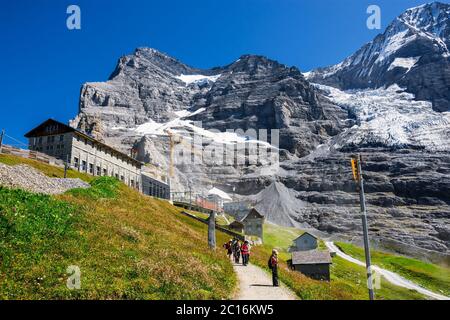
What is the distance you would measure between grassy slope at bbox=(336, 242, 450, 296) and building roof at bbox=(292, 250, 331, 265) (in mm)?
28915

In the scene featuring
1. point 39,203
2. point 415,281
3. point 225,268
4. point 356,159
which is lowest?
point 415,281

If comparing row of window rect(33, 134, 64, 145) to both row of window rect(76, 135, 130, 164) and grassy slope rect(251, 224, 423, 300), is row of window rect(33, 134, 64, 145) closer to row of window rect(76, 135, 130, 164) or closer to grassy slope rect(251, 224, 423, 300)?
row of window rect(76, 135, 130, 164)

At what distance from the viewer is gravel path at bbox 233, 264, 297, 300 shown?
2105 cm

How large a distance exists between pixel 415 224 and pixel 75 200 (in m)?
156

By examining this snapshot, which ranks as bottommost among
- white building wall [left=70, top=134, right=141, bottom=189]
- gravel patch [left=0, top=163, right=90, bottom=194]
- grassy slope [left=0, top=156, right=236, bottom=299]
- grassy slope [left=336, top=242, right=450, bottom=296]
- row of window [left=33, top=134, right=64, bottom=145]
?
grassy slope [left=336, top=242, right=450, bottom=296]

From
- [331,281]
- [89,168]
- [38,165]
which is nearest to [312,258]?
[331,281]

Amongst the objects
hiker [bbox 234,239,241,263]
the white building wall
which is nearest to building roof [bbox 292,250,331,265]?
hiker [bbox 234,239,241,263]

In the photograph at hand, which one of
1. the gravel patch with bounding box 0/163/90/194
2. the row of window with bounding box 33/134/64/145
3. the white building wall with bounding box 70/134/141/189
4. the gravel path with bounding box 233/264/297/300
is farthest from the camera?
the row of window with bounding box 33/134/64/145

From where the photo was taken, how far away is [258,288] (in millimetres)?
23281
